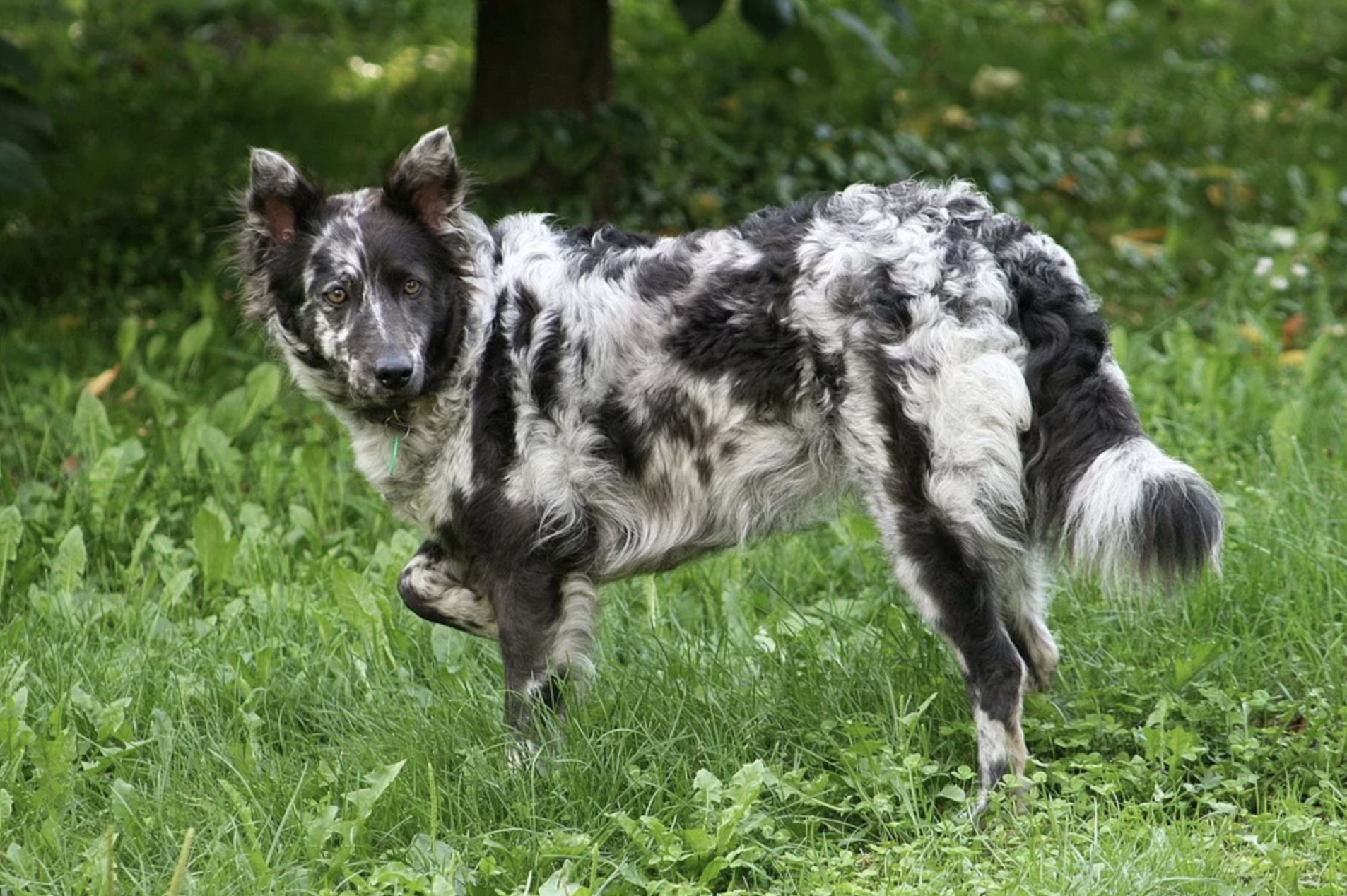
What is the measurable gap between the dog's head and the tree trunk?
382cm

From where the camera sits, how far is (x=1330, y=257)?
740 cm

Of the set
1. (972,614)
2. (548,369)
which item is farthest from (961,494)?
(548,369)

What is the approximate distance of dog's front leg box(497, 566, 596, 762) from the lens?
376cm

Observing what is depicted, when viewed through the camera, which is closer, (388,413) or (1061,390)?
(1061,390)

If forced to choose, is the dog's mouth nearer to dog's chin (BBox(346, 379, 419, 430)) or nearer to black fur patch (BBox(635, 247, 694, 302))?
dog's chin (BBox(346, 379, 419, 430))

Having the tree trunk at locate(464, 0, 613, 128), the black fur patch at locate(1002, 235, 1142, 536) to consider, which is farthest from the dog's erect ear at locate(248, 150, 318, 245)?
the tree trunk at locate(464, 0, 613, 128)

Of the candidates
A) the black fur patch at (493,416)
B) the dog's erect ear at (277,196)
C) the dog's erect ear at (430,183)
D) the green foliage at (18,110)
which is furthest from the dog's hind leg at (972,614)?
the green foliage at (18,110)

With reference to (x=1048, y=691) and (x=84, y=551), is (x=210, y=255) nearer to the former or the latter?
(x=84, y=551)

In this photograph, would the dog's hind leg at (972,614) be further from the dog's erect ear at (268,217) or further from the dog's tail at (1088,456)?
the dog's erect ear at (268,217)

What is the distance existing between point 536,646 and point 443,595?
1.02ft

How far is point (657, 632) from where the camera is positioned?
4.36 metres

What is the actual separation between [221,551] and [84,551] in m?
0.41

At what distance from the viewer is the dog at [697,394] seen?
136 inches

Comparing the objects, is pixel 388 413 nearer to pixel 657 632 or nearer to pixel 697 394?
pixel 697 394
